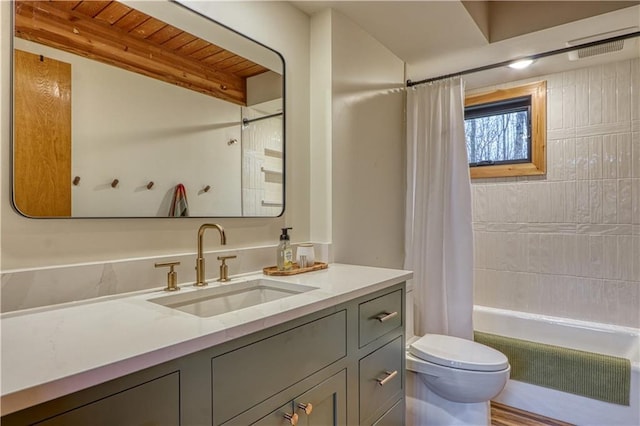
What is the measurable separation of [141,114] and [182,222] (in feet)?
1.31

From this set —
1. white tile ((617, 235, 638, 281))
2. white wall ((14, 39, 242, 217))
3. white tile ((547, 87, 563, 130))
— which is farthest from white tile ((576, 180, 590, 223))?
white wall ((14, 39, 242, 217))

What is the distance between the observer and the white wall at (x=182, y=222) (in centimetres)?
97

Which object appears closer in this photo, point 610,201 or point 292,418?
point 292,418

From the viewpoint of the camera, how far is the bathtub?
1.98m

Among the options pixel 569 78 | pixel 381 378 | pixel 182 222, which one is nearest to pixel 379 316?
pixel 381 378

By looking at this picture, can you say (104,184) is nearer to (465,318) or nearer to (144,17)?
(144,17)

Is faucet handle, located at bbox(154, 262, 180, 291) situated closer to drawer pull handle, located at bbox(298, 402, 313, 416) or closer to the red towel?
the red towel

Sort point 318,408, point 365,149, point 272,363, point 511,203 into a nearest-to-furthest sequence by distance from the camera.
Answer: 1. point 272,363
2. point 318,408
3. point 365,149
4. point 511,203

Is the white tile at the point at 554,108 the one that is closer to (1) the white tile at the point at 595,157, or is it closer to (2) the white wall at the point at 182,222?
(1) the white tile at the point at 595,157

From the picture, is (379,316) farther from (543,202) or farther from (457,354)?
(543,202)

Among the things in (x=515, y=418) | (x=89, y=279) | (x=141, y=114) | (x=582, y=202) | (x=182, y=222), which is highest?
(x=141, y=114)

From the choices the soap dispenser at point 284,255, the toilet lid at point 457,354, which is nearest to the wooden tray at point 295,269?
the soap dispenser at point 284,255

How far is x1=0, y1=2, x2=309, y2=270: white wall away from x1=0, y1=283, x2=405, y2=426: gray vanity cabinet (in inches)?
22.1

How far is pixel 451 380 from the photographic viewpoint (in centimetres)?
174
